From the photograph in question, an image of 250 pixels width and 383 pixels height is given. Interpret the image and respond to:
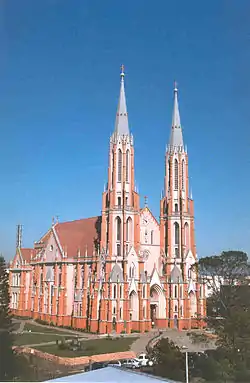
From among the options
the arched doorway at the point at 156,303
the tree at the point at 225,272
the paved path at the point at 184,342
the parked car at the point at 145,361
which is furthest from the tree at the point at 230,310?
the arched doorway at the point at 156,303

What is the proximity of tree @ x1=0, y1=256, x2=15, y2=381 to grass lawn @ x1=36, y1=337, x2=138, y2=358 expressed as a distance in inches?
62.4

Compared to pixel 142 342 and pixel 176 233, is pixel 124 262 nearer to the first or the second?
pixel 176 233

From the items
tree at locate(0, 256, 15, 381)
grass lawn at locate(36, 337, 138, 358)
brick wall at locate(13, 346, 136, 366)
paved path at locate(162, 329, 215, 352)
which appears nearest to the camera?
tree at locate(0, 256, 15, 381)

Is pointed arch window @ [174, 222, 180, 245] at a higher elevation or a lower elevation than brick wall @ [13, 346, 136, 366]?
higher

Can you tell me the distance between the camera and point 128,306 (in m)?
13.0

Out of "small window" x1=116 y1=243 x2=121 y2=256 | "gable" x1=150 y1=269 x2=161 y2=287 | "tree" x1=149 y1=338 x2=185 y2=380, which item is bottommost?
"tree" x1=149 y1=338 x2=185 y2=380

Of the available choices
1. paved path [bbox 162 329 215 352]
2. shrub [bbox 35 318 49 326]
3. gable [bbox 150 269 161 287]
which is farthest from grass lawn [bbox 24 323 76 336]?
gable [bbox 150 269 161 287]

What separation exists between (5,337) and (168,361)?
219 centimetres

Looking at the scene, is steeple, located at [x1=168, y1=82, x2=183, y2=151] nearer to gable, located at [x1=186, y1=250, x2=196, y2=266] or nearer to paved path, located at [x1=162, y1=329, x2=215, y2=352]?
gable, located at [x1=186, y1=250, x2=196, y2=266]

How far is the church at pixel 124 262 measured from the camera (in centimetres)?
1336

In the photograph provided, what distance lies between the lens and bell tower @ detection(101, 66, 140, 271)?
545 inches

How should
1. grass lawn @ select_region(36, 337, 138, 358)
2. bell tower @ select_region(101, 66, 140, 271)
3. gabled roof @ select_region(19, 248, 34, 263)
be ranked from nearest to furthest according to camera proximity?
grass lawn @ select_region(36, 337, 138, 358) → bell tower @ select_region(101, 66, 140, 271) → gabled roof @ select_region(19, 248, 34, 263)

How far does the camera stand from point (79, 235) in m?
15.9

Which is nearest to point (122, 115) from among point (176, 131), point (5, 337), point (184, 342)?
point (176, 131)
